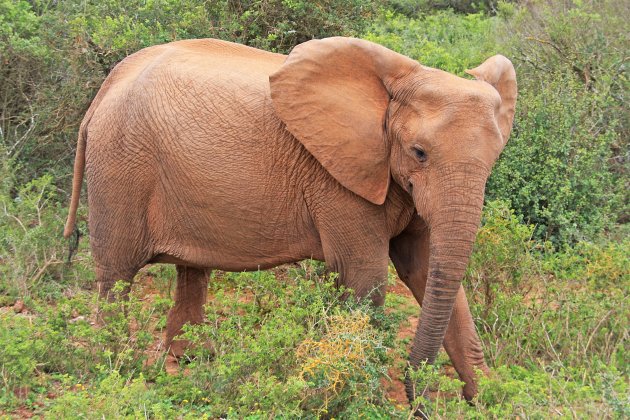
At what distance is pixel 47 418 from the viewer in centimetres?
442

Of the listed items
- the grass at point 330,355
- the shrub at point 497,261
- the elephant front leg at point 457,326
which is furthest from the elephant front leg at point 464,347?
the shrub at point 497,261

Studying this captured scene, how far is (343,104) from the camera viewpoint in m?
5.33

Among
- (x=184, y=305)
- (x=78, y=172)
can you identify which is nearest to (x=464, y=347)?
(x=184, y=305)

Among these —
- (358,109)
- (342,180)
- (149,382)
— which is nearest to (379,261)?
(342,180)

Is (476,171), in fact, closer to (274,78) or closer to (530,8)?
(274,78)

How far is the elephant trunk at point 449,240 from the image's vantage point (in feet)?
15.7

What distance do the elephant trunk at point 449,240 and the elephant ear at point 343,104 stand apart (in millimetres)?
496

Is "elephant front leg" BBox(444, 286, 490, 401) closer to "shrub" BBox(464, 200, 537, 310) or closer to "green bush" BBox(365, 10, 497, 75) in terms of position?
"shrub" BBox(464, 200, 537, 310)

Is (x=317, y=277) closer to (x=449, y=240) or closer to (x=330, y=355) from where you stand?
(x=330, y=355)

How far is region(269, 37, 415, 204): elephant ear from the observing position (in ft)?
17.2

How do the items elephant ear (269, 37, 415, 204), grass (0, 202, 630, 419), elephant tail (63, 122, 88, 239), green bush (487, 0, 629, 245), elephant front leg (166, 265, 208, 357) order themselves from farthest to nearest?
green bush (487, 0, 629, 245)
elephant front leg (166, 265, 208, 357)
elephant tail (63, 122, 88, 239)
elephant ear (269, 37, 415, 204)
grass (0, 202, 630, 419)

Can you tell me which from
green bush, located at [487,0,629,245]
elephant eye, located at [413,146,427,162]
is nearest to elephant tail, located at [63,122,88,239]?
elephant eye, located at [413,146,427,162]

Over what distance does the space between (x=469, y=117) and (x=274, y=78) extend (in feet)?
3.92

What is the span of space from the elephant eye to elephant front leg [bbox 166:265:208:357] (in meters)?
2.30
